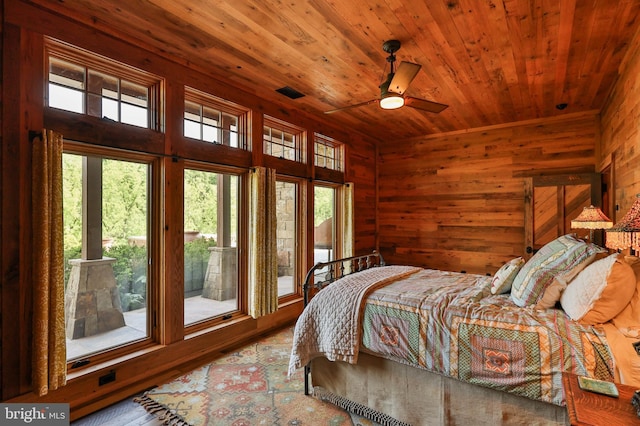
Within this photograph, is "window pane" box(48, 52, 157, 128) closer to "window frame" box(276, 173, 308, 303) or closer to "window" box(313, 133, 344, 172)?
"window frame" box(276, 173, 308, 303)

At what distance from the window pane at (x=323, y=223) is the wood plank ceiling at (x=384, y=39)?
1629mm

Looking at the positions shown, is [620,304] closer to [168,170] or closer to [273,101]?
[168,170]

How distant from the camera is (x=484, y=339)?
185cm

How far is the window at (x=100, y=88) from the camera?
7.98 feet

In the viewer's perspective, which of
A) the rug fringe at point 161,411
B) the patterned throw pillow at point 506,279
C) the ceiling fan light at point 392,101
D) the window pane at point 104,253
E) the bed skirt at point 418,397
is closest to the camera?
the bed skirt at point 418,397

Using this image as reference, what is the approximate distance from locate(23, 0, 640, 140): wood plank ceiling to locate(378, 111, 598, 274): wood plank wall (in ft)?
2.83

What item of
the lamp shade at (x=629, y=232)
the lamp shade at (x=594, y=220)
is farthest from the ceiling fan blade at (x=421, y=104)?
the lamp shade at (x=594, y=220)

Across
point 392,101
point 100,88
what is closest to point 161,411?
point 100,88

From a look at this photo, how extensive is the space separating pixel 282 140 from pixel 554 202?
4.03 metres

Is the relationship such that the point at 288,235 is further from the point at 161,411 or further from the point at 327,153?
the point at 161,411

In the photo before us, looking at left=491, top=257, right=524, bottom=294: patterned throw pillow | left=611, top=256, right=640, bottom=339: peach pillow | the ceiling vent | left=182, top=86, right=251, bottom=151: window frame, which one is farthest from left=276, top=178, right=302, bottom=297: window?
left=611, top=256, right=640, bottom=339: peach pillow

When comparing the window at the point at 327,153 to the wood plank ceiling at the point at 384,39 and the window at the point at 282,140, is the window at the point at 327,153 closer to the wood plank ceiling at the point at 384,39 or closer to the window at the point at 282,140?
the window at the point at 282,140

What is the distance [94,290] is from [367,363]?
2.34 metres

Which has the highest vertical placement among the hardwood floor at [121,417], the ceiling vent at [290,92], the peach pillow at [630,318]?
the ceiling vent at [290,92]
